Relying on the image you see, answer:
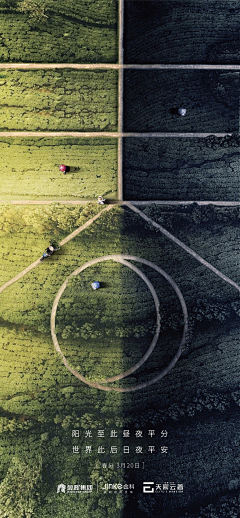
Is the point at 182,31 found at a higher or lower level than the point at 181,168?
higher

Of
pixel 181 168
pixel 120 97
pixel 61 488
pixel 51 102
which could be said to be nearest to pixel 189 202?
pixel 181 168

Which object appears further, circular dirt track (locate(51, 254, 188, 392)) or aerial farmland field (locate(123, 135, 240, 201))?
aerial farmland field (locate(123, 135, 240, 201))

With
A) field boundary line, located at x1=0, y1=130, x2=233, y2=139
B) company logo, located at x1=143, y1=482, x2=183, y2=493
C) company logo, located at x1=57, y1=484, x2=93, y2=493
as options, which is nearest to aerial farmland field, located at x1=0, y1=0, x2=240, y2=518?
field boundary line, located at x1=0, y1=130, x2=233, y2=139

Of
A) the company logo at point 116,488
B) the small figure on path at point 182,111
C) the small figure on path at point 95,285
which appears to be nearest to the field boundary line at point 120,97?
the small figure on path at point 182,111

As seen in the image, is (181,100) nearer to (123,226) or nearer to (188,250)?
(123,226)

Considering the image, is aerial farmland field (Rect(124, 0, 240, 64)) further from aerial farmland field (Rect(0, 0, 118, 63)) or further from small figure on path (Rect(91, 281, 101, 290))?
small figure on path (Rect(91, 281, 101, 290))

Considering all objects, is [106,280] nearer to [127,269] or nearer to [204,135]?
[127,269]
